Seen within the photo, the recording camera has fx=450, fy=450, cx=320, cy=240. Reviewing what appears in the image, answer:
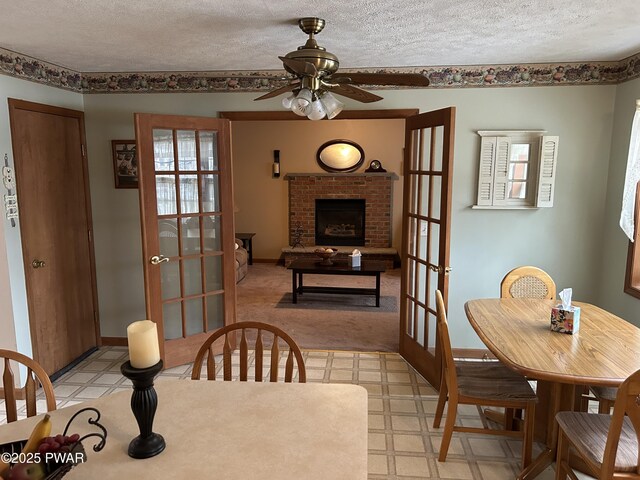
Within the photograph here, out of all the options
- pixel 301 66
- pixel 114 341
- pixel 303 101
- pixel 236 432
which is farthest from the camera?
pixel 114 341

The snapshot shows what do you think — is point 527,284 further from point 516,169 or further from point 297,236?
point 297,236

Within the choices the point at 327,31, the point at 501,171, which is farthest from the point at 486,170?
the point at 327,31

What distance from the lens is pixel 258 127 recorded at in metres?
7.31

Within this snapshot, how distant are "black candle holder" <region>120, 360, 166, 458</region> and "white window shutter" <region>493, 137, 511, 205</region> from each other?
9.88 feet

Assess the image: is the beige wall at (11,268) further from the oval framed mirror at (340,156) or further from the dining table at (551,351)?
the oval framed mirror at (340,156)


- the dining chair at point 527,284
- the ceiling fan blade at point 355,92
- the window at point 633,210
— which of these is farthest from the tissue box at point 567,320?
the ceiling fan blade at point 355,92

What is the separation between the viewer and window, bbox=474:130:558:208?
344cm

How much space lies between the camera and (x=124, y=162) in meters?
3.76

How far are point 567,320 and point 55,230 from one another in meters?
3.50

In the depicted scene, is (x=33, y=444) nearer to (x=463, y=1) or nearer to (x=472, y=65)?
(x=463, y=1)

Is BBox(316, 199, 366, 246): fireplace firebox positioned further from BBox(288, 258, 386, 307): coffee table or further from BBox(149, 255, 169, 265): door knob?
BBox(149, 255, 169, 265): door knob

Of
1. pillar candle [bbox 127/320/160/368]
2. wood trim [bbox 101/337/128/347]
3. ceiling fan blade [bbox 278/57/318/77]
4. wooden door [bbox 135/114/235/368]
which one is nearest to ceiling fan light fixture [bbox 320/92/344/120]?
ceiling fan blade [bbox 278/57/318/77]

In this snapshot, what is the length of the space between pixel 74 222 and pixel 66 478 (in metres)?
2.96

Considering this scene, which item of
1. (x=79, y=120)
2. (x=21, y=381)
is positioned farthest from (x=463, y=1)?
(x=21, y=381)
